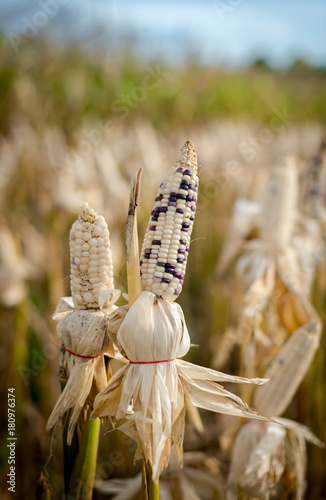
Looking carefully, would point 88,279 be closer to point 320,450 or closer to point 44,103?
point 320,450

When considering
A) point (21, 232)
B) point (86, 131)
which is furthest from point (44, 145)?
point (21, 232)

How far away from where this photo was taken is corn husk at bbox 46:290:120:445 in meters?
1.08

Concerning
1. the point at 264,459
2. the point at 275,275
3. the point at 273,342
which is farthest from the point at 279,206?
the point at 264,459

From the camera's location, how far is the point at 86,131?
496cm

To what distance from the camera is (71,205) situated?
119 inches

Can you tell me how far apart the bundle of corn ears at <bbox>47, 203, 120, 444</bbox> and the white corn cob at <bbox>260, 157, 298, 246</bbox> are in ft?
4.11

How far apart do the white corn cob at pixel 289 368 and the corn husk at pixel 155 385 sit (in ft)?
1.70

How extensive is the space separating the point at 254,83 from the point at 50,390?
21657 millimetres

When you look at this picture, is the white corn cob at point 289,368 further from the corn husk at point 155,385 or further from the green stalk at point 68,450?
the green stalk at point 68,450

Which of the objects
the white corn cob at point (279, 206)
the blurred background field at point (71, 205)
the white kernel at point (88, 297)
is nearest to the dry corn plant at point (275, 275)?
the white corn cob at point (279, 206)

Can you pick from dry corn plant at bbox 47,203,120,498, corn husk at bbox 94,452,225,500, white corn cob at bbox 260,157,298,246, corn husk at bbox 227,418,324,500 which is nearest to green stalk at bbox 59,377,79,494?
dry corn plant at bbox 47,203,120,498

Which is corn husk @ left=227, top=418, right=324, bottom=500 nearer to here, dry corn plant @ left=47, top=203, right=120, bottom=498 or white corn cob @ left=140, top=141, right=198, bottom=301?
dry corn plant @ left=47, top=203, right=120, bottom=498

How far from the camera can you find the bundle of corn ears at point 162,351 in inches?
40.3

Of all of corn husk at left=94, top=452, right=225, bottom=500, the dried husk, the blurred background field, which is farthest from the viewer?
the blurred background field
